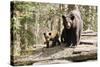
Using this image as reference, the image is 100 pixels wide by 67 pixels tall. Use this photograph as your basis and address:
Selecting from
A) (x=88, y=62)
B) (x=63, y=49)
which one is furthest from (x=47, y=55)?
(x=88, y=62)

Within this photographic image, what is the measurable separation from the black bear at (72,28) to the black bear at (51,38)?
0.08 metres

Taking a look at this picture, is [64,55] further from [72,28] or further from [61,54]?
[72,28]

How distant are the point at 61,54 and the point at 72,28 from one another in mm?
368

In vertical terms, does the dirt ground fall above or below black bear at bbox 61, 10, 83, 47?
below

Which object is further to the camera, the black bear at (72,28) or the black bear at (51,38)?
the black bear at (72,28)

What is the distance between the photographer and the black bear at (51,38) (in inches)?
95.0

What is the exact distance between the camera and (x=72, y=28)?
256 centimetres

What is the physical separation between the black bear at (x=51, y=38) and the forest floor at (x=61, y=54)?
2.0 inches

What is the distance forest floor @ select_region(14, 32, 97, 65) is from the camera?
2.33 m

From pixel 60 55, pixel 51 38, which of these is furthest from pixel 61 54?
pixel 51 38

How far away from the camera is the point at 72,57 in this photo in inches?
101

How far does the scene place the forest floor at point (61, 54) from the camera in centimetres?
233

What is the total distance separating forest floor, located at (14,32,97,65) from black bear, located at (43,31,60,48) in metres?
0.05

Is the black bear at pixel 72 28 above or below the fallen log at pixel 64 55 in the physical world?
above
